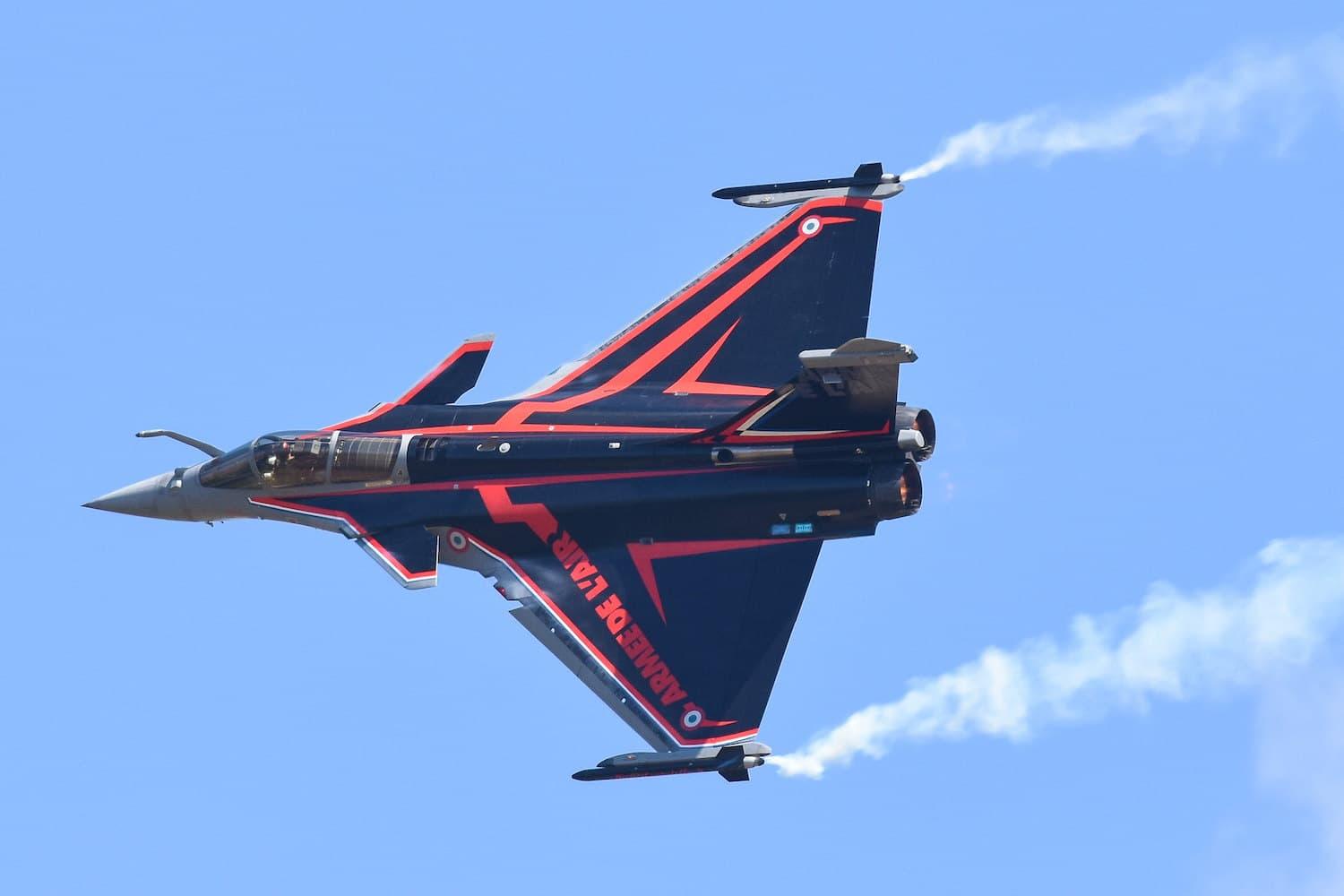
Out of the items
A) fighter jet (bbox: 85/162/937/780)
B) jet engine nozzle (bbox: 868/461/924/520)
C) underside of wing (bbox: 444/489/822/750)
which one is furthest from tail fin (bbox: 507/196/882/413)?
jet engine nozzle (bbox: 868/461/924/520)

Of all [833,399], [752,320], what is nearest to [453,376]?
[752,320]

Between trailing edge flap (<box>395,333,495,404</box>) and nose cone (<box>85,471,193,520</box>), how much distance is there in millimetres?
3948

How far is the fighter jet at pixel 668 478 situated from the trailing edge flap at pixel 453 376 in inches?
1.6

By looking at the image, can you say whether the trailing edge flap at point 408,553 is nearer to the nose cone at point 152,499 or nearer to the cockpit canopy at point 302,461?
the cockpit canopy at point 302,461

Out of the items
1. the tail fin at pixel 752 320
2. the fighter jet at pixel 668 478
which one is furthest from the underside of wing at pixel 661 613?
the tail fin at pixel 752 320

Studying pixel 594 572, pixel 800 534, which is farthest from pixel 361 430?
pixel 800 534

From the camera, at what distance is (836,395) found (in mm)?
39906

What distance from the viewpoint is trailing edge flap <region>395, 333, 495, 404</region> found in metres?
44.0

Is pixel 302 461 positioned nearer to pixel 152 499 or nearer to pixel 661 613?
pixel 152 499

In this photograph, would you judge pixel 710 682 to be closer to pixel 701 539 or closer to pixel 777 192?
pixel 701 539

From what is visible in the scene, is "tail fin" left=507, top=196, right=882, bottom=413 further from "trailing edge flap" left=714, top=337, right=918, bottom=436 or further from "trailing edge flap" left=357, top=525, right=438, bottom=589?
"trailing edge flap" left=357, top=525, right=438, bottom=589

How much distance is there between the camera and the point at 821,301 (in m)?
43.2

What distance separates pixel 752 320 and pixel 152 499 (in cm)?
1002

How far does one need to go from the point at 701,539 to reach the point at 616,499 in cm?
139
